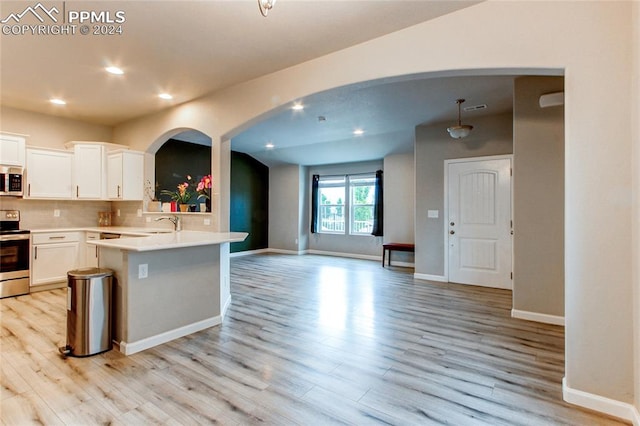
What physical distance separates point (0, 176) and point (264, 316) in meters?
4.27

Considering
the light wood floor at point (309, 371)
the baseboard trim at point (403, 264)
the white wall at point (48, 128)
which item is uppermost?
the white wall at point (48, 128)

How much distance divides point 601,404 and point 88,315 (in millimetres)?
A: 3848

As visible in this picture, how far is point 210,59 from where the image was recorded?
3291mm

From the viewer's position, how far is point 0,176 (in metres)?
4.45

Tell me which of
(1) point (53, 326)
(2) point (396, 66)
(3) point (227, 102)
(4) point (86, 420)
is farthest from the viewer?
(3) point (227, 102)

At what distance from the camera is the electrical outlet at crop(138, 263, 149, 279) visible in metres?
2.84

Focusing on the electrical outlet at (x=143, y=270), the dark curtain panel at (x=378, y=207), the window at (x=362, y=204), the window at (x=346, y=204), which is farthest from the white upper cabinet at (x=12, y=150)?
the dark curtain panel at (x=378, y=207)

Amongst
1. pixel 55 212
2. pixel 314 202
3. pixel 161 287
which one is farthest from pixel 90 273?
pixel 314 202

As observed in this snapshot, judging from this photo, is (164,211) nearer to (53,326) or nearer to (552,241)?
(53,326)

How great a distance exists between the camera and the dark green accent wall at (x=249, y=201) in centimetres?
852

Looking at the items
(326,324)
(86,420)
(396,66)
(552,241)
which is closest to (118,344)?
(86,420)

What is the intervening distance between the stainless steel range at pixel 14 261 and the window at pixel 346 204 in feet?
20.7

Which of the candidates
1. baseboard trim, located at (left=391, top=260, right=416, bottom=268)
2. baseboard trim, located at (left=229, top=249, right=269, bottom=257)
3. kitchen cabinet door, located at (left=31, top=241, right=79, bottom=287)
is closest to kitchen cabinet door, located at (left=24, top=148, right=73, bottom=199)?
kitchen cabinet door, located at (left=31, top=241, right=79, bottom=287)

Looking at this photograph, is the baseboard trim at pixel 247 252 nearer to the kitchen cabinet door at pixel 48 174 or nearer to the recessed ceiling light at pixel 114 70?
the kitchen cabinet door at pixel 48 174
